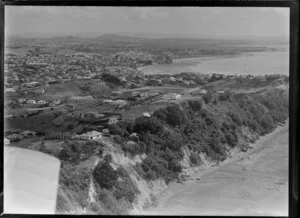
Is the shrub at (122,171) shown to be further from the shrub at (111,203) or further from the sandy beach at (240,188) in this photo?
the sandy beach at (240,188)

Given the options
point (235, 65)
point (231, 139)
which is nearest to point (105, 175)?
point (231, 139)

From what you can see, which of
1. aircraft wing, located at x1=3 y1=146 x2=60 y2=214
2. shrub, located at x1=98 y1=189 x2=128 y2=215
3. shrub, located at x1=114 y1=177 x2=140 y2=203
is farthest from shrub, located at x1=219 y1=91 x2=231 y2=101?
aircraft wing, located at x1=3 y1=146 x2=60 y2=214

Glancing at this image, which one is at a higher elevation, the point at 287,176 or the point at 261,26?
the point at 261,26

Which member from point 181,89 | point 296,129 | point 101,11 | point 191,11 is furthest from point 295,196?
point 101,11

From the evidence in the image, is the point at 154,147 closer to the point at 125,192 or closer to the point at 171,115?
the point at 171,115

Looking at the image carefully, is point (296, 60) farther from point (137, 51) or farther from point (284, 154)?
point (137, 51)

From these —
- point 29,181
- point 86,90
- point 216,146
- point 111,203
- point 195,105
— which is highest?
point 86,90

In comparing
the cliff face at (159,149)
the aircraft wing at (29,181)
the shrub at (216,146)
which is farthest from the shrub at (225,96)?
the aircraft wing at (29,181)
